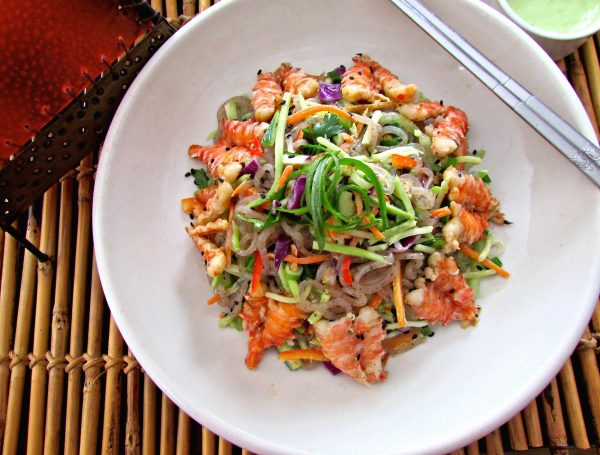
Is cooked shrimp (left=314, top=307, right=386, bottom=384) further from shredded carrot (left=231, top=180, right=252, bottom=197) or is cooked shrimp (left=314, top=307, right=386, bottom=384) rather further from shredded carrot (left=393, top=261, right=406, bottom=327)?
shredded carrot (left=231, top=180, right=252, bottom=197)

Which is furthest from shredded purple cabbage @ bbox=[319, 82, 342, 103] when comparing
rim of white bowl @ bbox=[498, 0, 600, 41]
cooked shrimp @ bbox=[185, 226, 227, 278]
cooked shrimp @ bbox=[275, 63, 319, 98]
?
rim of white bowl @ bbox=[498, 0, 600, 41]

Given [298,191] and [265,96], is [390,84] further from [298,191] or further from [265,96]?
[298,191]

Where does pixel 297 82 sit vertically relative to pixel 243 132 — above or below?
above

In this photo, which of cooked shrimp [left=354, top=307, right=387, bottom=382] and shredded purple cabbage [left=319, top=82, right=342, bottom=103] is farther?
shredded purple cabbage [left=319, top=82, right=342, bottom=103]

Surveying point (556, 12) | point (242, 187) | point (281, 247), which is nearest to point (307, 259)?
point (281, 247)

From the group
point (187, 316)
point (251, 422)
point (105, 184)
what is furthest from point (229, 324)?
point (105, 184)

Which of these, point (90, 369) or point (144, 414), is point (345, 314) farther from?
point (90, 369)
